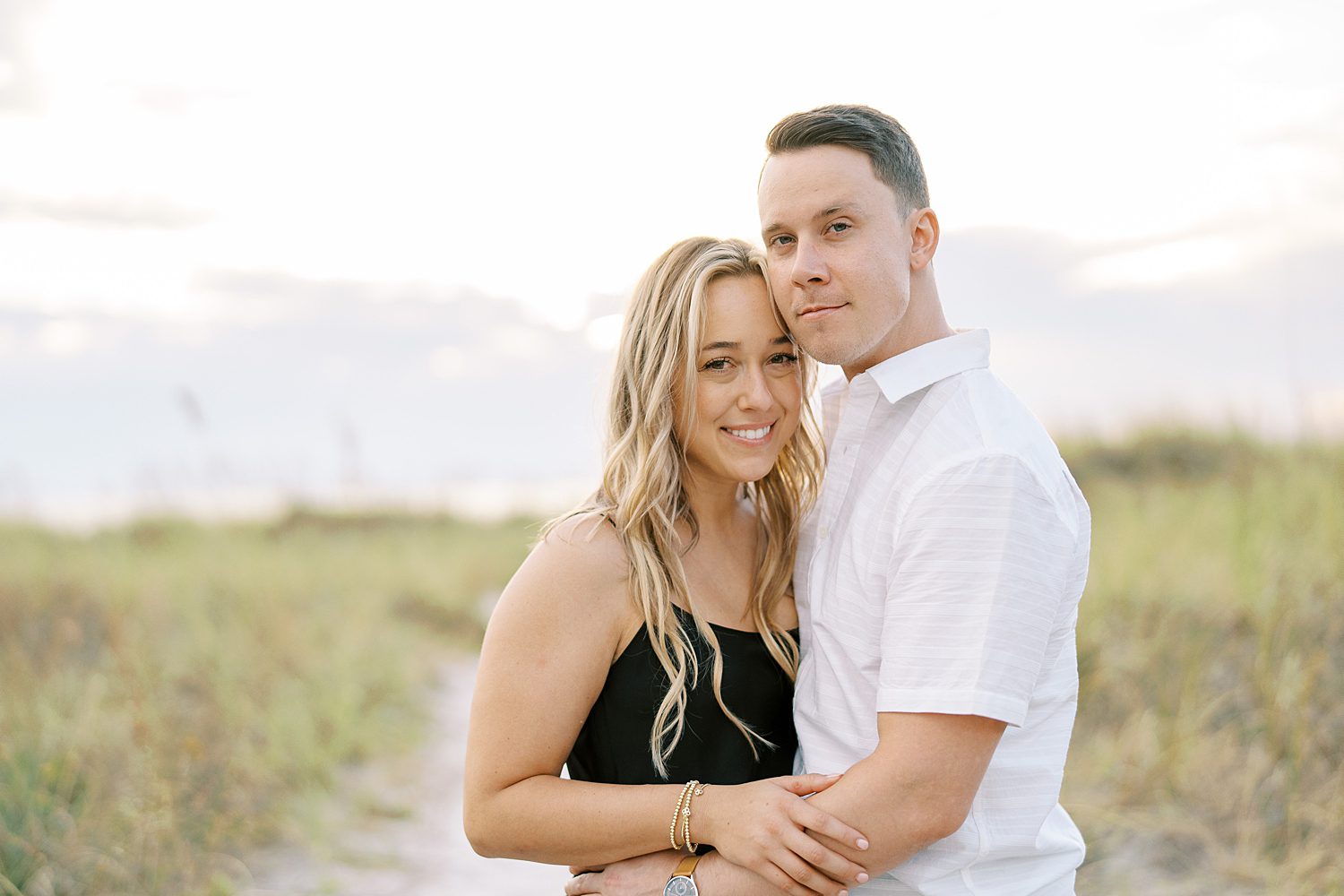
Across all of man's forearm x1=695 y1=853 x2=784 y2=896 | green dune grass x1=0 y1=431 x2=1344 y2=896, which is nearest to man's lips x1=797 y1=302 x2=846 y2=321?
man's forearm x1=695 y1=853 x2=784 y2=896

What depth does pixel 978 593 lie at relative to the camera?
2082mm

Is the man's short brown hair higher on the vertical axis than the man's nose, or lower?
higher

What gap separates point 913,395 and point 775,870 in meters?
1.09

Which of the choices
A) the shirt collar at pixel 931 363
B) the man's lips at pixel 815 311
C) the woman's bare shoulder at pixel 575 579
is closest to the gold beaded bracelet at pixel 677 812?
the woman's bare shoulder at pixel 575 579

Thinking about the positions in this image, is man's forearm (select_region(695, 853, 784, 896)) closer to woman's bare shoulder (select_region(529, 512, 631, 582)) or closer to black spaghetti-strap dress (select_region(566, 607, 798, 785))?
black spaghetti-strap dress (select_region(566, 607, 798, 785))

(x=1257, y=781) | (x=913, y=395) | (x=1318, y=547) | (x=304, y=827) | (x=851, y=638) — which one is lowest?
(x=304, y=827)

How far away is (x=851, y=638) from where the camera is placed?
2396mm

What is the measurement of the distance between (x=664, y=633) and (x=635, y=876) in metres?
0.55

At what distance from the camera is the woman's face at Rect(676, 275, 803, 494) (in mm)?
2725

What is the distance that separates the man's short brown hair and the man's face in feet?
0.07

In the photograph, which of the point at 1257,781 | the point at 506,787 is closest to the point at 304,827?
the point at 506,787

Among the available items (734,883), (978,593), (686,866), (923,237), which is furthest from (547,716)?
(923,237)

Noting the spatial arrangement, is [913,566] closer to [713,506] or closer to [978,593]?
[978,593]

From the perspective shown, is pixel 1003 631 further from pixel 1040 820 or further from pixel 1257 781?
pixel 1257 781
